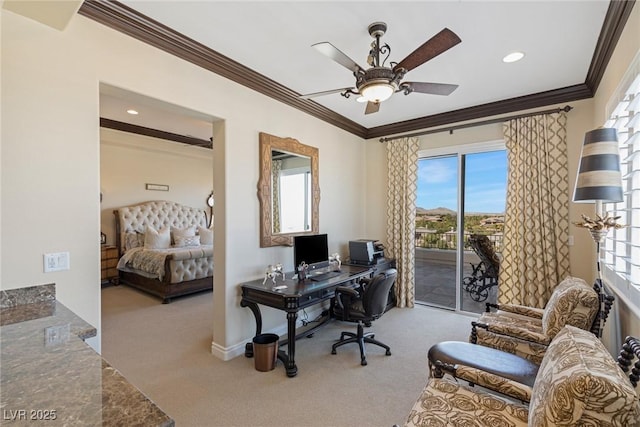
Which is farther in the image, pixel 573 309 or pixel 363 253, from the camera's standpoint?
pixel 363 253

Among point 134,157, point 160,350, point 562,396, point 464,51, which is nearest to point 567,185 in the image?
point 464,51

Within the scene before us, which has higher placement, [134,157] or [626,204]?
[134,157]

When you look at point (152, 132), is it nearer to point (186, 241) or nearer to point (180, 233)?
point (180, 233)

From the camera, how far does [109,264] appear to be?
5730mm

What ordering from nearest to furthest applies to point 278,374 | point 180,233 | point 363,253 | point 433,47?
point 433,47
point 278,374
point 363,253
point 180,233

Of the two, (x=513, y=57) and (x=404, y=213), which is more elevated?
(x=513, y=57)

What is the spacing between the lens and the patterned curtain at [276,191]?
3.38 meters

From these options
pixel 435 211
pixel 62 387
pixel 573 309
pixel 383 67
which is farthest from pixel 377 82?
pixel 435 211

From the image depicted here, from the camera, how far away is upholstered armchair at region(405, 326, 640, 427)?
90 centimetres

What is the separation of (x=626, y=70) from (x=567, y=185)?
A: 1.76m

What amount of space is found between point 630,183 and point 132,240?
23.0ft

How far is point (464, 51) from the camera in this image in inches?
103

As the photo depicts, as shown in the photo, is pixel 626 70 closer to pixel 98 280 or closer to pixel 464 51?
pixel 464 51

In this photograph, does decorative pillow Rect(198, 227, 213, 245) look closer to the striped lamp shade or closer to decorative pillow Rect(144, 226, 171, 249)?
decorative pillow Rect(144, 226, 171, 249)
